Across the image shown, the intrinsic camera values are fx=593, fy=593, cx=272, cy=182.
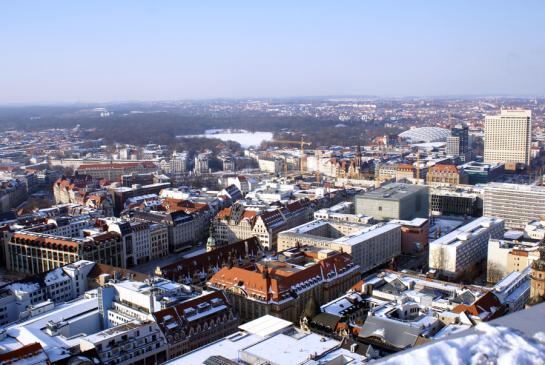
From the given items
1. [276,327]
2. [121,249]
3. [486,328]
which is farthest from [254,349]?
[121,249]

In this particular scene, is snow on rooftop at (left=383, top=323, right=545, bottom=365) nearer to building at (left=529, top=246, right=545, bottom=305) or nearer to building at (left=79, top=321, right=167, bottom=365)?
building at (left=79, top=321, right=167, bottom=365)

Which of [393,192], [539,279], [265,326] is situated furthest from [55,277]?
[393,192]

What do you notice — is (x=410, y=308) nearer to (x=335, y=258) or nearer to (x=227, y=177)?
(x=335, y=258)

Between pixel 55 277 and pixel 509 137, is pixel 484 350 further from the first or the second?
pixel 509 137

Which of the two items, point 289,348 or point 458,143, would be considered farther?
point 458,143

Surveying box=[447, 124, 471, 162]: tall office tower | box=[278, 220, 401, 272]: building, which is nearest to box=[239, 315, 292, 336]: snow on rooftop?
box=[278, 220, 401, 272]: building

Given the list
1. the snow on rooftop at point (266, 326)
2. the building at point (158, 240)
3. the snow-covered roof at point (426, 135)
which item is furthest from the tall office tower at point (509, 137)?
the snow on rooftop at point (266, 326)
